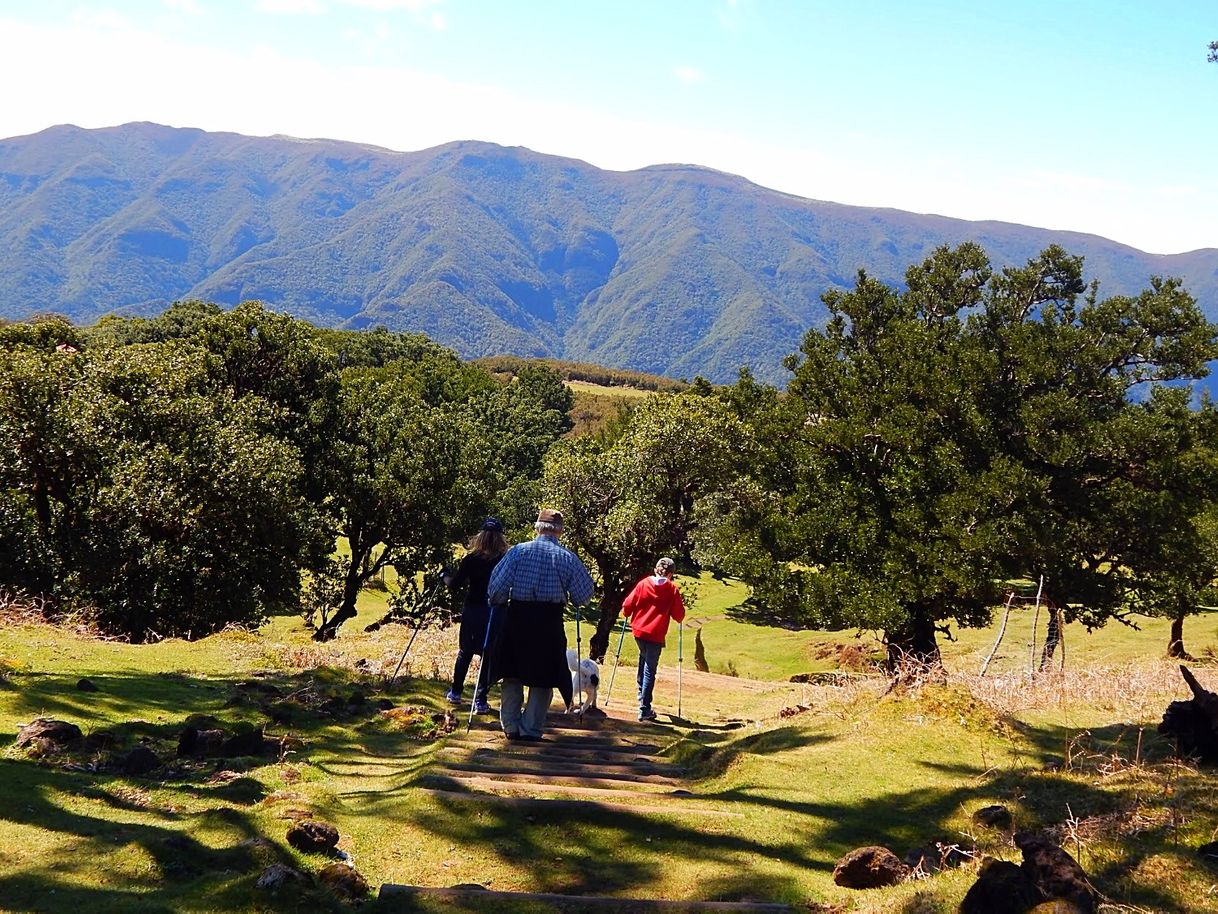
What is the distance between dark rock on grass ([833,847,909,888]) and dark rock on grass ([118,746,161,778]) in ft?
20.4

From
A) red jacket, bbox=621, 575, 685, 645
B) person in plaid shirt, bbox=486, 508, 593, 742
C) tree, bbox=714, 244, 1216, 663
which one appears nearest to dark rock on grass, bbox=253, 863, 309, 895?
person in plaid shirt, bbox=486, 508, 593, 742

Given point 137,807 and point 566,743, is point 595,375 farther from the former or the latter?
point 137,807

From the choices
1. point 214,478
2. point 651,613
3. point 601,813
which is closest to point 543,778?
point 601,813

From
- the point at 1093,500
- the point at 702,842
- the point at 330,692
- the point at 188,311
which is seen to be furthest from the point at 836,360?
the point at 188,311

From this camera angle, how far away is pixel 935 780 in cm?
973

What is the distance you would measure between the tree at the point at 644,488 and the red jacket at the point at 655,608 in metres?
15.0

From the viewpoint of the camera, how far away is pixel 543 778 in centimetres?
920

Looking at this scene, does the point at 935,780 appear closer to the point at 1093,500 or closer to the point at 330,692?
the point at 330,692

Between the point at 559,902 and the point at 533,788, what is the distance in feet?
8.66

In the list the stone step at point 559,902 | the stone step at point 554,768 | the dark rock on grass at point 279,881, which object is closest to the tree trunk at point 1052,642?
the stone step at point 554,768

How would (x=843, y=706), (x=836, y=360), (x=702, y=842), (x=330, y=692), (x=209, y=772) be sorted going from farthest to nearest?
(x=836, y=360) < (x=330, y=692) < (x=843, y=706) < (x=209, y=772) < (x=702, y=842)

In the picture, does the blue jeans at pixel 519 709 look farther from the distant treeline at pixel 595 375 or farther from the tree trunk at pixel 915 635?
the distant treeline at pixel 595 375

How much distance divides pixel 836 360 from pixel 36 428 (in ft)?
62.4

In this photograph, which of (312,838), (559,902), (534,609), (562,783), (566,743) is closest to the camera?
(559,902)
